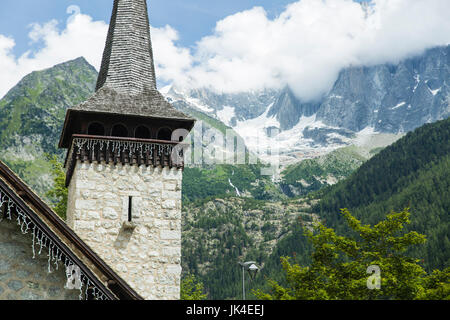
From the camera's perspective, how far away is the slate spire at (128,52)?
24141 millimetres

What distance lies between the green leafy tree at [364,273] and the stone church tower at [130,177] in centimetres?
365

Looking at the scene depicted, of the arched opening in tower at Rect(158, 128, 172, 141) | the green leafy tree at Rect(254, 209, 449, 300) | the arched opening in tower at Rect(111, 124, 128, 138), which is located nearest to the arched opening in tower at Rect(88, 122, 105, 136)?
the arched opening in tower at Rect(111, 124, 128, 138)

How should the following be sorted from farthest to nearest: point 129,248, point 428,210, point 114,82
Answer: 1. point 428,210
2. point 114,82
3. point 129,248

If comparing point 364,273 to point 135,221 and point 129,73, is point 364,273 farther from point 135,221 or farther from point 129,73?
point 129,73

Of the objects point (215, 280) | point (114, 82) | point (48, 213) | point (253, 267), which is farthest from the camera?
point (215, 280)

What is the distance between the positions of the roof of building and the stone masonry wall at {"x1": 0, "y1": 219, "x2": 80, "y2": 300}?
0.33m

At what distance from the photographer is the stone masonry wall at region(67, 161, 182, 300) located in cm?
2072

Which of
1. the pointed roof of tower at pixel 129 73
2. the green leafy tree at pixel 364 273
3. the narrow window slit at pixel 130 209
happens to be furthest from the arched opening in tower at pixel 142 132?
the green leafy tree at pixel 364 273

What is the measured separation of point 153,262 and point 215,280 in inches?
7025

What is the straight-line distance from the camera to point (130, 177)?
2188 centimetres

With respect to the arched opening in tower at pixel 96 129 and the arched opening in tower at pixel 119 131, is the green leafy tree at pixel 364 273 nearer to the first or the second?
the arched opening in tower at pixel 119 131
